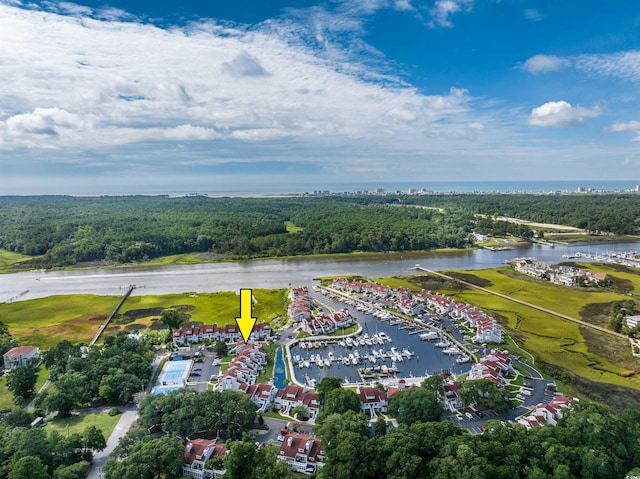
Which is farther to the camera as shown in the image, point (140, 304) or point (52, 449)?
point (140, 304)

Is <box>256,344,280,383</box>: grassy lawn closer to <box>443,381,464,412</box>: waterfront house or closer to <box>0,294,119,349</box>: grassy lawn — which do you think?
<box>443,381,464,412</box>: waterfront house

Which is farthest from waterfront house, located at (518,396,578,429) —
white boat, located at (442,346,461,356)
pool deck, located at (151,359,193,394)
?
pool deck, located at (151,359,193,394)

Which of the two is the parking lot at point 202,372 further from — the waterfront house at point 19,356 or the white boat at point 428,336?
the white boat at point 428,336

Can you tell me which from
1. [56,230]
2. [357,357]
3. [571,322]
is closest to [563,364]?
[571,322]

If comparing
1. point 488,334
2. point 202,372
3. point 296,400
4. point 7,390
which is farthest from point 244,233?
point 296,400

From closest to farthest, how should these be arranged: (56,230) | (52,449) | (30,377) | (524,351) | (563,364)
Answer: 1. (52,449)
2. (30,377)
3. (563,364)
4. (524,351)
5. (56,230)

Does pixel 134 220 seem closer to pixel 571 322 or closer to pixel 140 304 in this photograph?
pixel 140 304
